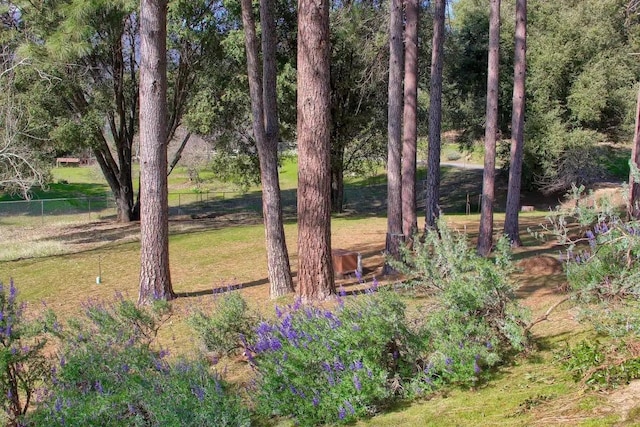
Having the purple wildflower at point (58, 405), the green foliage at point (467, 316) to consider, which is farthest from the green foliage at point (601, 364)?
the purple wildflower at point (58, 405)

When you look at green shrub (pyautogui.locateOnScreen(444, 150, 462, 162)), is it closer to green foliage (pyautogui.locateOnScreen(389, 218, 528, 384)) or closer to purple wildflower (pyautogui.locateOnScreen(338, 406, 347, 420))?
green foliage (pyautogui.locateOnScreen(389, 218, 528, 384))

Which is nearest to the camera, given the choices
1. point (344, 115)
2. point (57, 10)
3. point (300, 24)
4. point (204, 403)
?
point (204, 403)

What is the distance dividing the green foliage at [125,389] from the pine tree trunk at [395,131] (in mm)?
6035

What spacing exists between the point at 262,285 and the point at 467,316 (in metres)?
8.15

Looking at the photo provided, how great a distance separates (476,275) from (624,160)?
3483 centimetres

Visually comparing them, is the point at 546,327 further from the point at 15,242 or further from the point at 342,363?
the point at 15,242

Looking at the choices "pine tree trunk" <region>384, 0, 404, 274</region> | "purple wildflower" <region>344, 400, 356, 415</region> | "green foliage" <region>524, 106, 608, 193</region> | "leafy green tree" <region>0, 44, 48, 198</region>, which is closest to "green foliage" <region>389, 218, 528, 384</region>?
"purple wildflower" <region>344, 400, 356, 415</region>

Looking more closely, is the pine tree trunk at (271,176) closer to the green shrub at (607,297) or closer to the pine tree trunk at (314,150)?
the pine tree trunk at (314,150)

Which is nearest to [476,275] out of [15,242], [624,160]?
[15,242]

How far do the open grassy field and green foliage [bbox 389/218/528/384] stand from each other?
193 millimetres

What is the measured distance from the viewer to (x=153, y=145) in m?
10.4

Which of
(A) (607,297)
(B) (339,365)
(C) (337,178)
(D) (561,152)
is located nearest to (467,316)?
(B) (339,365)

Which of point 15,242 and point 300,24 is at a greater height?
point 300,24

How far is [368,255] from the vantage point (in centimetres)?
1493
